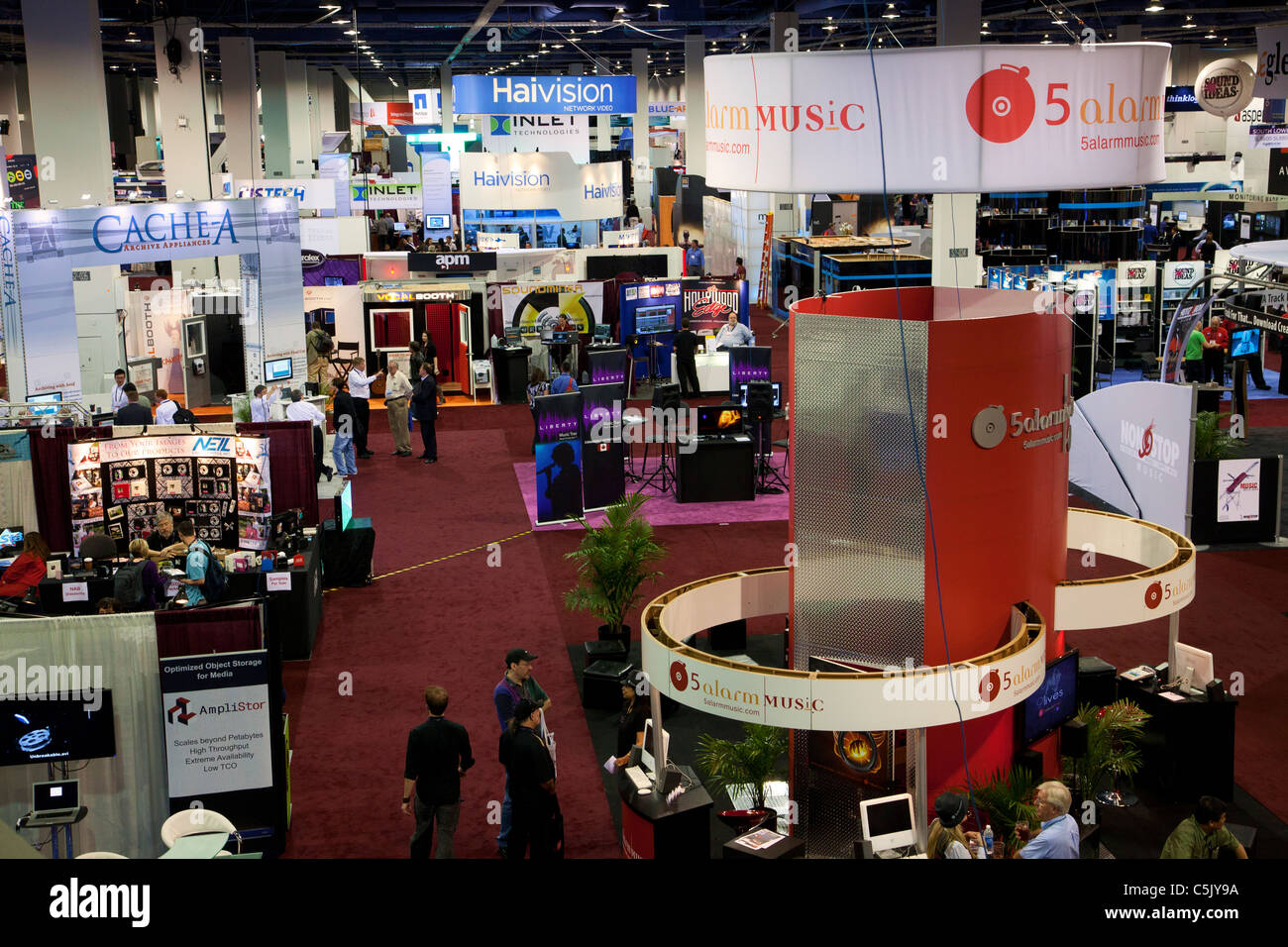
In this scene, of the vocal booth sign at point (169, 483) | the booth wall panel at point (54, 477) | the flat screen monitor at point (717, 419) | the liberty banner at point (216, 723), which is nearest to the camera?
the liberty banner at point (216, 723)

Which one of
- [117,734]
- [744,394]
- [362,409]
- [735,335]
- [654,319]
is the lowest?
[117,734]

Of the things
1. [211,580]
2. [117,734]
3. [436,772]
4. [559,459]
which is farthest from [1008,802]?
[559,459]

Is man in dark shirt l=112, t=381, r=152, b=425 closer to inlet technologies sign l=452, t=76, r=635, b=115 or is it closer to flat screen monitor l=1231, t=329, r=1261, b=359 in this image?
inlet technologies sign l=452, t=76, r=635, b=115

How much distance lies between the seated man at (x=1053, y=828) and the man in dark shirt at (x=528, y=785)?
2.26 meters

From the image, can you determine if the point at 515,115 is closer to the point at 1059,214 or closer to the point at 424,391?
the point at 424,391

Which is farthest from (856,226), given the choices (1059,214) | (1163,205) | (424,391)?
(424,391)

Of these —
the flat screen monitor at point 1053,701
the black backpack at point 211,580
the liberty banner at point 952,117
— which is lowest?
the flat screen monitor at point 1053,701

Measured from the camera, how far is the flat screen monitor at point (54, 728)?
6691mm

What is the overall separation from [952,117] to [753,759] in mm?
3542

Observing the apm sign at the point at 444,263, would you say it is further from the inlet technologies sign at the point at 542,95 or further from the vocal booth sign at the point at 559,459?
the vocal booth sign at the point at 559,459

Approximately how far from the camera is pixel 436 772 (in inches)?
259

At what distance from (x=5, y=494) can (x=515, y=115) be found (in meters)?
12.1

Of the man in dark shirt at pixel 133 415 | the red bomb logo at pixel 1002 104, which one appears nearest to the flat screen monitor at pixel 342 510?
the man in dark shirt at pixel 133 415

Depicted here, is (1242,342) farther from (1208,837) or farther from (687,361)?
(1208,837)
